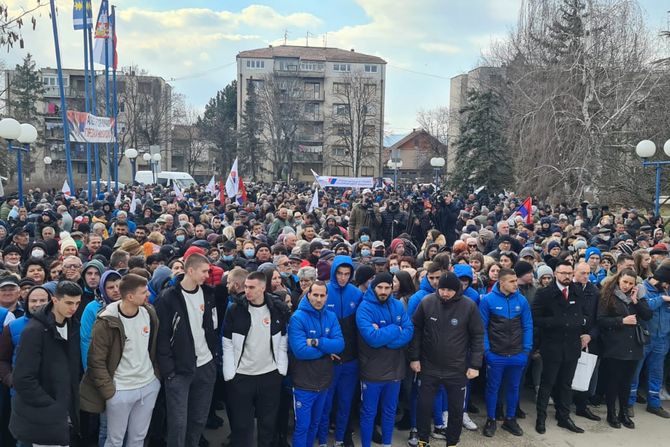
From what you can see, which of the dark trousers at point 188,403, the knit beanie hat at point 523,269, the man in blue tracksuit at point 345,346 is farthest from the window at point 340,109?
the dark trousers at point 188,403

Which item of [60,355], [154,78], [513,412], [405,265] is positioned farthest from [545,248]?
[154,78]

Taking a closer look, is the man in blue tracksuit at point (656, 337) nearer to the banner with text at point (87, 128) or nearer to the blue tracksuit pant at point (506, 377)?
the blue tracksuit pant at point (506, 377)

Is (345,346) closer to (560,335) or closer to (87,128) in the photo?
(560,335)

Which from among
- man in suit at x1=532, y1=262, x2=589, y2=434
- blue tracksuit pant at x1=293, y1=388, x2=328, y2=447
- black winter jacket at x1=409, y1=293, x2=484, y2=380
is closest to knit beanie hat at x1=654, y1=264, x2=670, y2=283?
man in suit at x1=532, y1=262, x2=589, y2=434

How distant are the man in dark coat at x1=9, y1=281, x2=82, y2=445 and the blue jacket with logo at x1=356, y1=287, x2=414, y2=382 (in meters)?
2.52

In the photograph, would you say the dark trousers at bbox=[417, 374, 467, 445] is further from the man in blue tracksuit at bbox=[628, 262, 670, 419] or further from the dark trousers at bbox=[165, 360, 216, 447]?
the man in blue tracksuit at bbox=[628, 262, 670, 419]

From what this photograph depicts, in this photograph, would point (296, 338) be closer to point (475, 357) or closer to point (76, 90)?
point (475, 357)

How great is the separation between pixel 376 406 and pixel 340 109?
60.8 meters

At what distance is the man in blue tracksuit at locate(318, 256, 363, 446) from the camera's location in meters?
5.53

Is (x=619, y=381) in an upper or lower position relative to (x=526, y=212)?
lower

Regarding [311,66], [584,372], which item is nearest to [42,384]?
[584,372]

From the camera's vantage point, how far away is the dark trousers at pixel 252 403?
16.4 feet

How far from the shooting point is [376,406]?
5480 mm

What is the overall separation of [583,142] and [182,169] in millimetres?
58995
